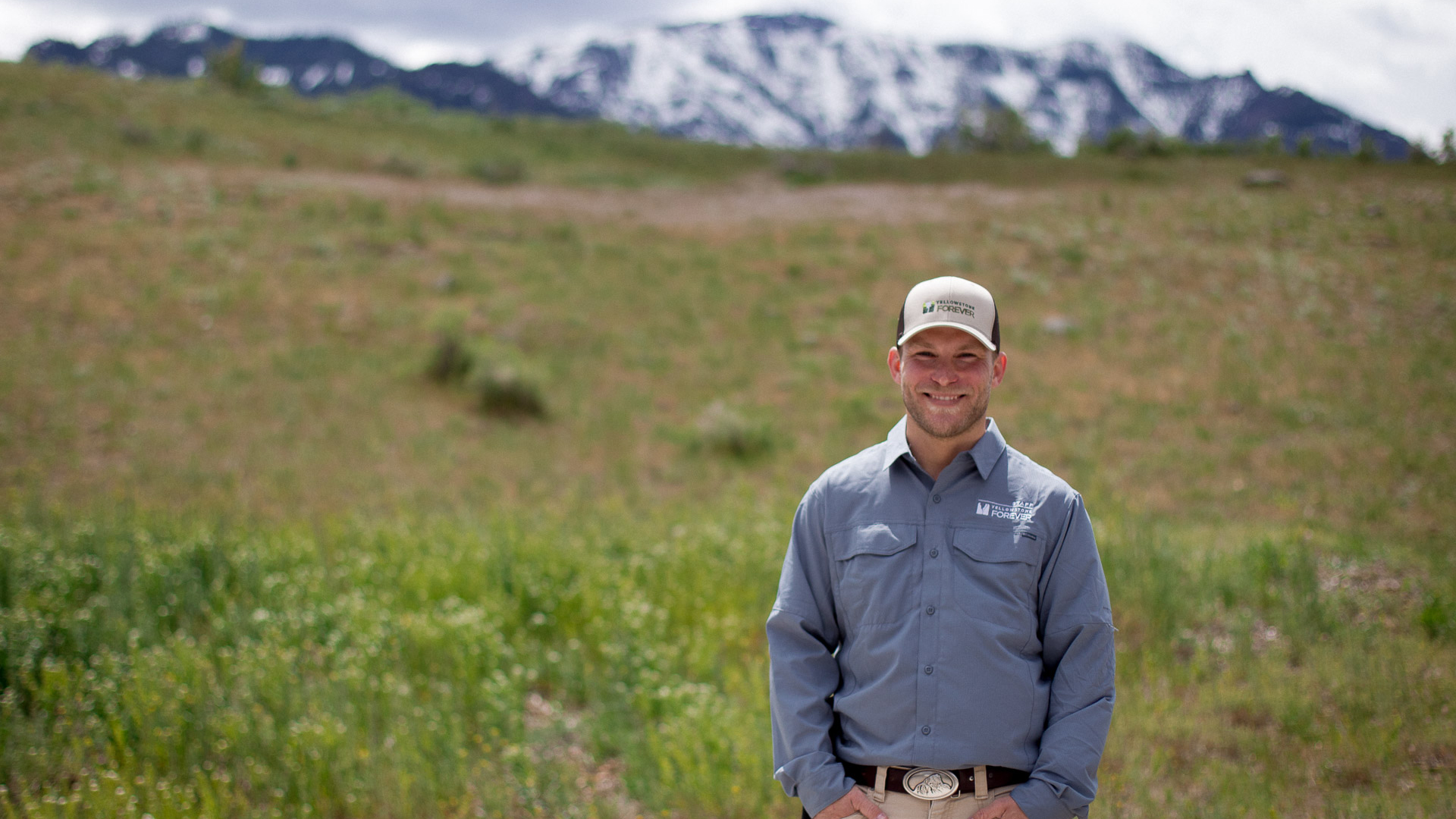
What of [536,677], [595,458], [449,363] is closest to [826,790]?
[536,677]

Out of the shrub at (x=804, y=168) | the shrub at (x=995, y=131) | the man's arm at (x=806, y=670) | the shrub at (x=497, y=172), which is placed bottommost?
the man's arm at (x=806, y=670)

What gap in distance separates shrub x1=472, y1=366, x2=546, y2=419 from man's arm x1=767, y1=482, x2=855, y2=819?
12.7 metres

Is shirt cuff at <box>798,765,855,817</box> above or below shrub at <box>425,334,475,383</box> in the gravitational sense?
above

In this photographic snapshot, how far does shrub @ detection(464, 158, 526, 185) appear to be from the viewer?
32844 millimetres

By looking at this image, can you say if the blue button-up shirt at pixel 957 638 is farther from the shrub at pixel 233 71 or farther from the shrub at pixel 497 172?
the shrub at pixel 233 71

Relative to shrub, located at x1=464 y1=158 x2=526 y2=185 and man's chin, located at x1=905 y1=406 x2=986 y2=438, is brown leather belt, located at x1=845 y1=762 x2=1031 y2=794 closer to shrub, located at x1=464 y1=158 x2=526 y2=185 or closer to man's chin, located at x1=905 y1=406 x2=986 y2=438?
man's chin, located at x1=905 y1=406 x2=986 y2=438

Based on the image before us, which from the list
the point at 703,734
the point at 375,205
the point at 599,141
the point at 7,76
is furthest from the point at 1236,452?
the point at 7,76

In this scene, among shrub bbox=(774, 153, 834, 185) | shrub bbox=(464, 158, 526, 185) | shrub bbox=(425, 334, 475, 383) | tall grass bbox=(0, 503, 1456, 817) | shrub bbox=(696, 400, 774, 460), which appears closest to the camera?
tall grass bbox=(0, 503, 1456, 817)

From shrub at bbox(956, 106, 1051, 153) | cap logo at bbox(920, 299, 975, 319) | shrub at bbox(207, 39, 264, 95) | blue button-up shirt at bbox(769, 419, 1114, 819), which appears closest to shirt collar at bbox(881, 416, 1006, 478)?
blue button-up shirt at bbox(769, 419, 1114, 819)

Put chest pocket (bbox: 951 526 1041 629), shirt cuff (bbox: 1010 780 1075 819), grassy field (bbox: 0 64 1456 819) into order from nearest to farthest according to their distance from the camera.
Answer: shirt cuff (bbox: 1010 780 1075 819), chest pocket (bbox: 951 526 1041 629), grassy field (bbox: 0 64 1456 819)

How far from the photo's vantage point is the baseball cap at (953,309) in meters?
2.15

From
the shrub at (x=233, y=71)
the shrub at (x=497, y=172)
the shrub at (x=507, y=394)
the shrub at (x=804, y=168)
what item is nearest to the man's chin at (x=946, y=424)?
the shrub at (x=507, y=394)

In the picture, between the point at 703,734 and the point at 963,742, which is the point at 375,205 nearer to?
the point at 703,734

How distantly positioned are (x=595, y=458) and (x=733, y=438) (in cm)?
221
